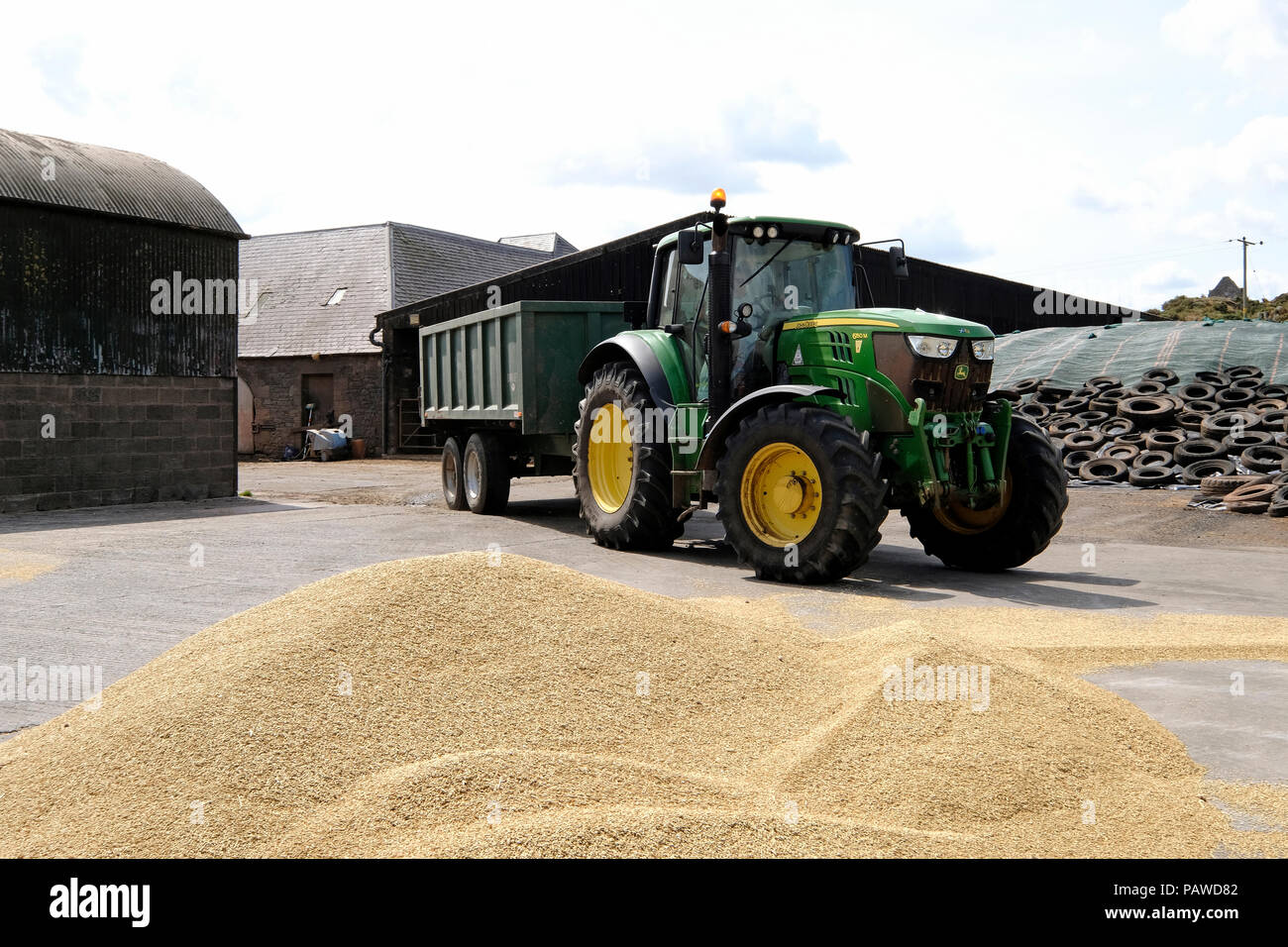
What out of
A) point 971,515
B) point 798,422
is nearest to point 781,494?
point 798,422

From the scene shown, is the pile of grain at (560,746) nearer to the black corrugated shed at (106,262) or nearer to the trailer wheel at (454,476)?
the trailer wheel at (454,476)

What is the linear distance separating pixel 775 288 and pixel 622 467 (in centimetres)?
240

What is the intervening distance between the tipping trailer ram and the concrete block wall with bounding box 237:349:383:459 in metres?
20.4

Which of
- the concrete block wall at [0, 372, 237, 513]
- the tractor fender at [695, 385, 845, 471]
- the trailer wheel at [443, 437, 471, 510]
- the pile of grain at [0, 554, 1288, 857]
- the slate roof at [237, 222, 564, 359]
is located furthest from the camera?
the slate roof at [237, 222, 564, 359]

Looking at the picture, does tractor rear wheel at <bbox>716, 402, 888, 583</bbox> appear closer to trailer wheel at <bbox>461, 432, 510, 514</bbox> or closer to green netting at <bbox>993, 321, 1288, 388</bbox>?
trailer wheel at <bbox>461, 432, 510, 514</bbox>

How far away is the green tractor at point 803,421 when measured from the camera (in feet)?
29.9

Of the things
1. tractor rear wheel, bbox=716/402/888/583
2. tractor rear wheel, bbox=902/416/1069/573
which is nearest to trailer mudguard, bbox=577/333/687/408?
tractor rear wheel, bbox=716/402/888/583

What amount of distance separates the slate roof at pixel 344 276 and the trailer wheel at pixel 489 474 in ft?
58.3

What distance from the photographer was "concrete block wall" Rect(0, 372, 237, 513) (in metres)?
15.5

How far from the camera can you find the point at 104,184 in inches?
662

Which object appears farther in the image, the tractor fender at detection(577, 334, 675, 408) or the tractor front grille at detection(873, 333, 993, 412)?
the tractor fender at detection(577, 334, 675, 408)

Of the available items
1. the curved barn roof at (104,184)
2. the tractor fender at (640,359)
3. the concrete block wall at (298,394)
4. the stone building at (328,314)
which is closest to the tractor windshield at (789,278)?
the tractor fender at (640,359)

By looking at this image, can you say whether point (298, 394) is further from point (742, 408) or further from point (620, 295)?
point (742, 408)

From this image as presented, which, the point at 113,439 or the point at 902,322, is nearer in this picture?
the point at 902,322
